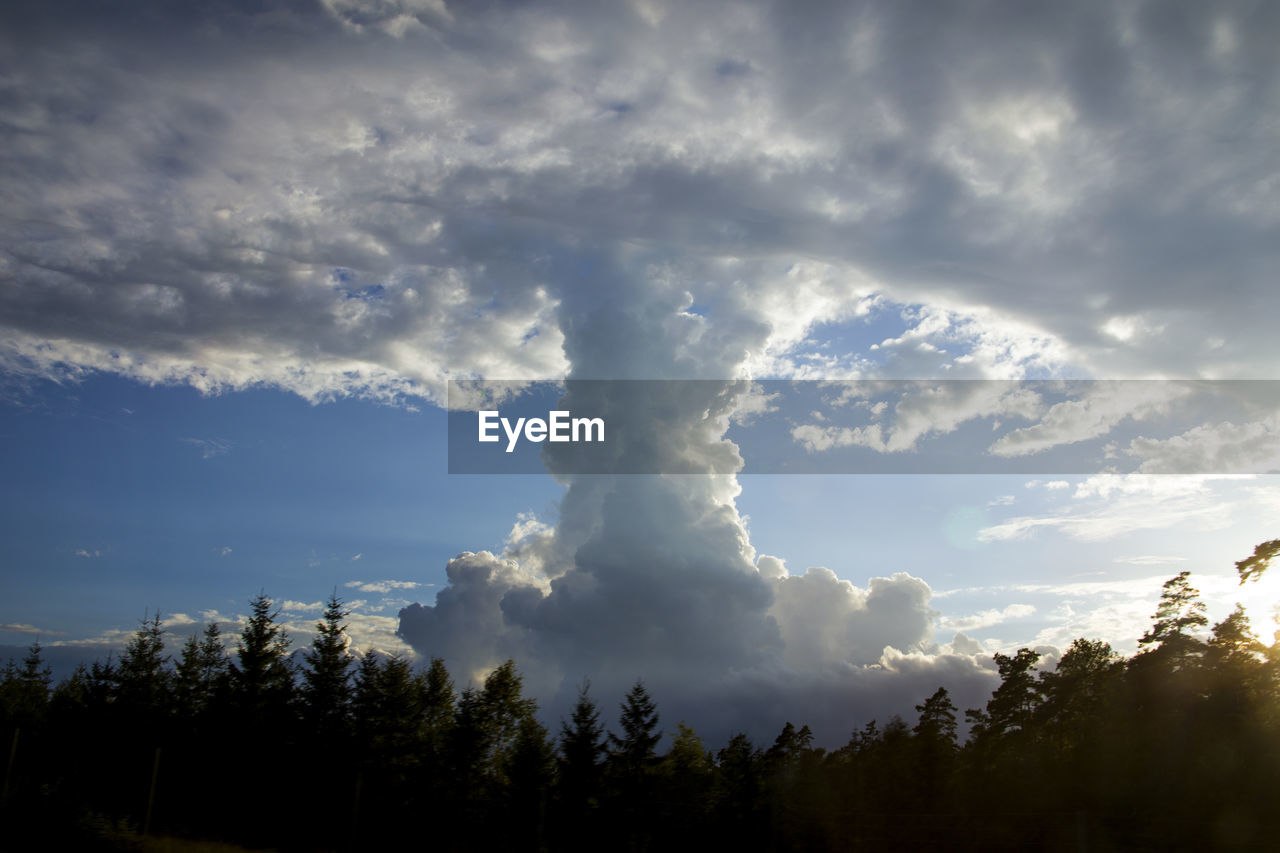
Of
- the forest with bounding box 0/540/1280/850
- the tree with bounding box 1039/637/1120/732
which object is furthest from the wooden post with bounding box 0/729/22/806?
the tree with bounding box 1039/637/1120/732

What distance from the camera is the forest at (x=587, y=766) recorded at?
16516mm

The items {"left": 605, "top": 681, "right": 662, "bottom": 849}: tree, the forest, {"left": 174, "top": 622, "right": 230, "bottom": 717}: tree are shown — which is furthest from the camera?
{"left": 174, "top": 622, "right": 230, "bottom": 717}: tree

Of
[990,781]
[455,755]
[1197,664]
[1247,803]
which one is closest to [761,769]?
[455,755]

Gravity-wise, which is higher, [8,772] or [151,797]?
[8,772]

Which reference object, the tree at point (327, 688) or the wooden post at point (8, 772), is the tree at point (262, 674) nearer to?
the tree at point (327, 688)

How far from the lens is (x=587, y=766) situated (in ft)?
115

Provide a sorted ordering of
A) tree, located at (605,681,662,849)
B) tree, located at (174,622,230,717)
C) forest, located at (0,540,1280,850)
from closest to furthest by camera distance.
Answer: forest, located at (0,540,1280,850) → tree, located at (605,681,662,849) → tree, located at (174,622,230,717)

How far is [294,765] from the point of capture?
127 ft

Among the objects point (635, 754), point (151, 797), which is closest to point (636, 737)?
point (635, 754)

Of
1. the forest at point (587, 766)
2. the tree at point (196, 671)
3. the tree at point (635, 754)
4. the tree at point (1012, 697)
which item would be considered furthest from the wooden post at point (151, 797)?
the tree at point (1012, 697)

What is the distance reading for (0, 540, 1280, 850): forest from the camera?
1652 cm

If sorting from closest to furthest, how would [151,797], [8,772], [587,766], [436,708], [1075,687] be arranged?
[151,797]
[8,772]
[587,766]
[436,708]
[1075,687]

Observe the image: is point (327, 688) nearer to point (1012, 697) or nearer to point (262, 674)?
point (262, 674)

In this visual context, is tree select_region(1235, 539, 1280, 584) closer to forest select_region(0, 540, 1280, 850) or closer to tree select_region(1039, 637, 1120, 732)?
forest select_region(0, 540, 1280, 850)
